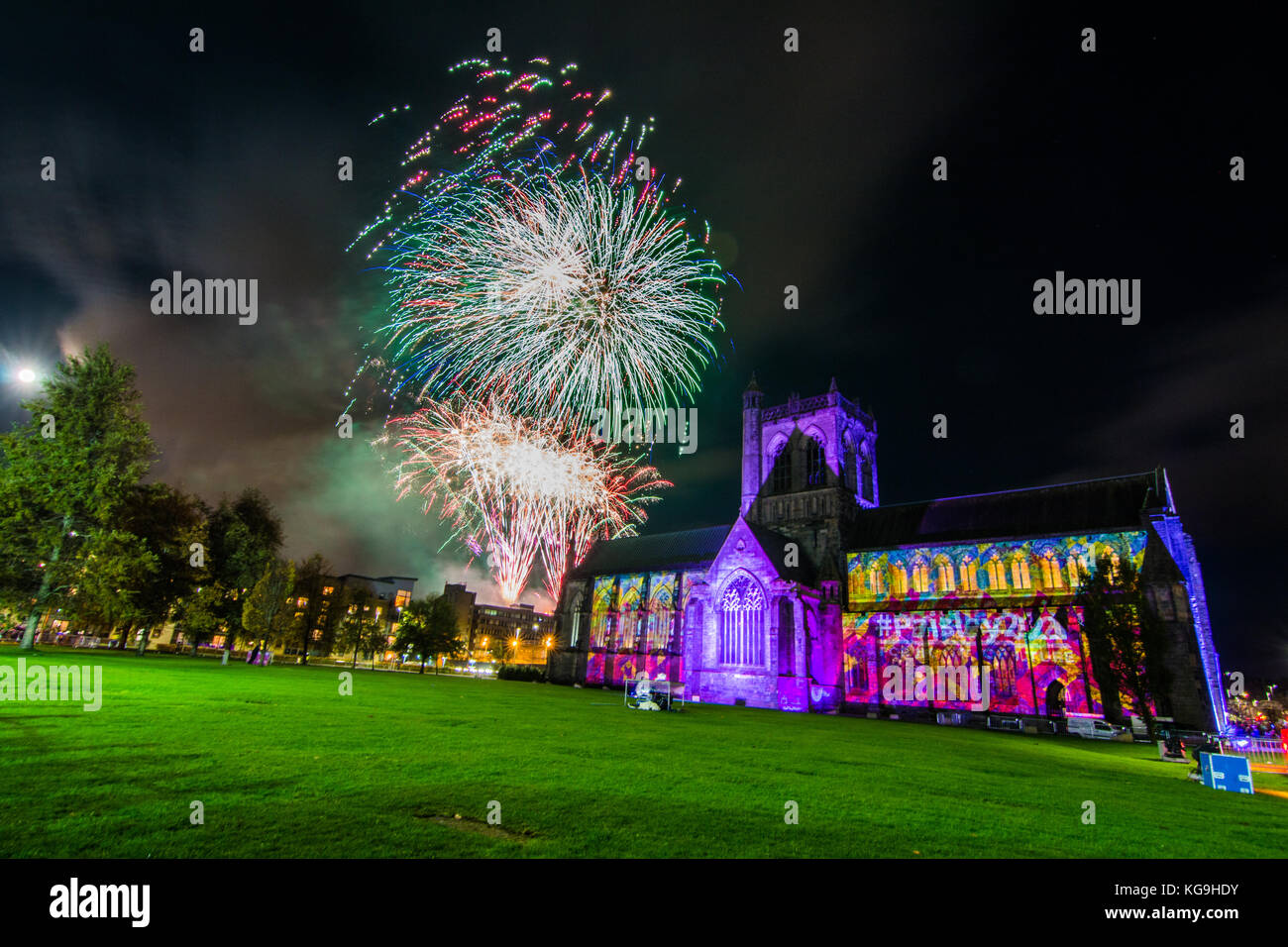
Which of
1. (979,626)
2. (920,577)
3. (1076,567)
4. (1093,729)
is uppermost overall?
(1076,567)

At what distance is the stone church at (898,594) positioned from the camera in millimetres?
40500

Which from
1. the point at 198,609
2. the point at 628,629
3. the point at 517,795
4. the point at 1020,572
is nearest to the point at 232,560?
the point at 198,609

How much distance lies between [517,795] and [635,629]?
180 feet

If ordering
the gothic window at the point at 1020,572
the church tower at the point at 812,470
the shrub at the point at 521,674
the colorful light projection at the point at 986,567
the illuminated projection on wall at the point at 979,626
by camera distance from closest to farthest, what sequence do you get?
the illuminated projection on wall at the point at 979,626
the colorful light projection at the point at 986,567
the gothic window at the point at 1020,572
the church tower at the point at 812,470
the shrub at the point at 521,674

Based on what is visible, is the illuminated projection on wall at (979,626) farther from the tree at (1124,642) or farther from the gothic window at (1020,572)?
the tree at (1124,642)

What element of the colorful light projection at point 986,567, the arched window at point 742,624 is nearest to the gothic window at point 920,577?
the colorful light projection at point 986,567

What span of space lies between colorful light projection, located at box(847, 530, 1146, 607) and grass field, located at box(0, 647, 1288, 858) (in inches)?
1204

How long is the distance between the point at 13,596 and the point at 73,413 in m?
10.3

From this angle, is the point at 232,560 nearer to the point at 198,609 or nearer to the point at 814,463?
Answer: the point at 198,609

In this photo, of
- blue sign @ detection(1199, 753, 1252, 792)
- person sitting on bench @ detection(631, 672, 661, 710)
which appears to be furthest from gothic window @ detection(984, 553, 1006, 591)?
blue sign @ detection(1199, 753, 1252, 792)

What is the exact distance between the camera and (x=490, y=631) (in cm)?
18350

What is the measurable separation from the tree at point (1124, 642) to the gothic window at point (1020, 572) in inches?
272
